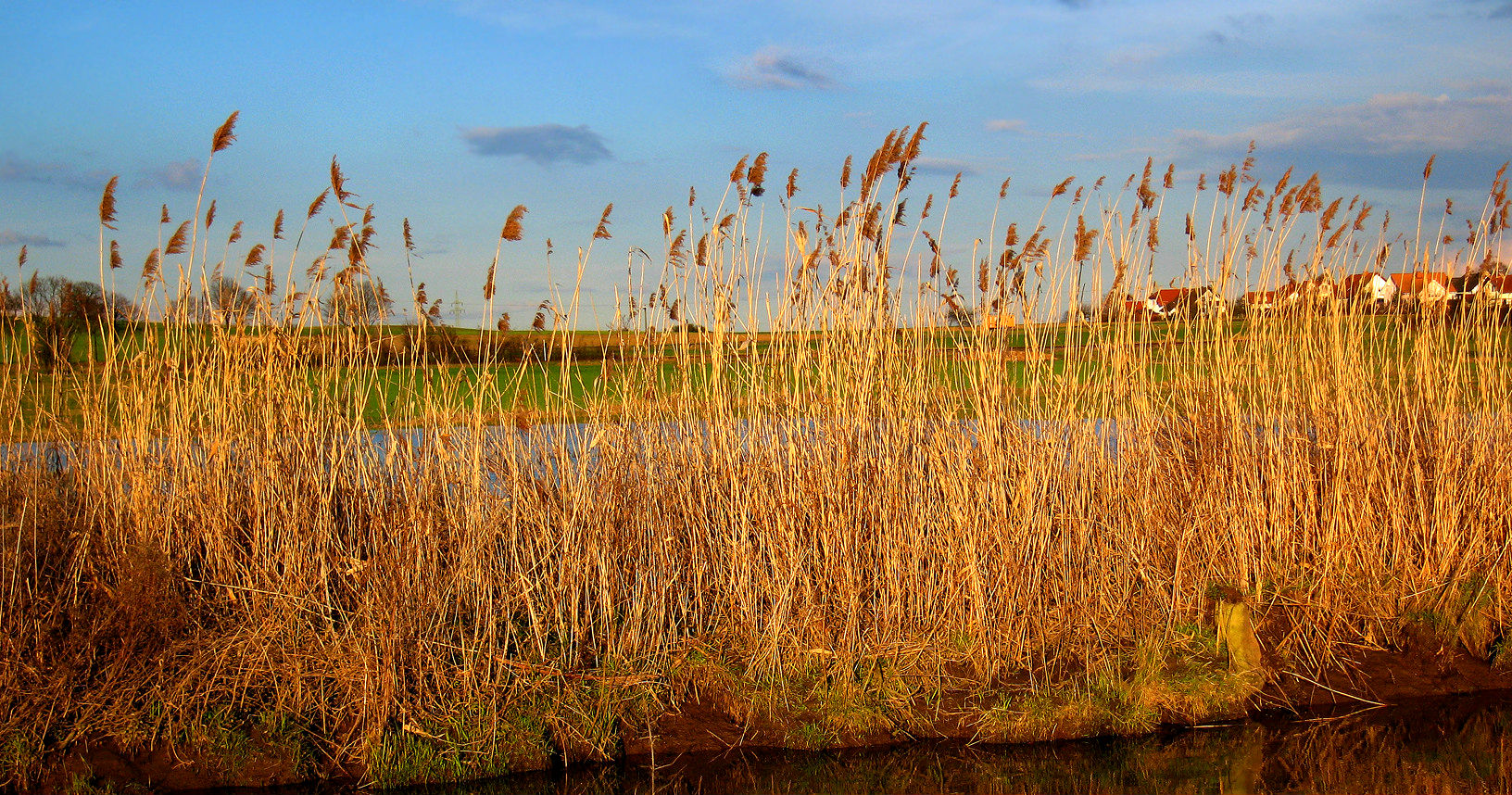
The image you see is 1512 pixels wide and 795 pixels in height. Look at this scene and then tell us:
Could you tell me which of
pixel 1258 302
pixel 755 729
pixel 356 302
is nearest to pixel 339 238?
pixel 356 302

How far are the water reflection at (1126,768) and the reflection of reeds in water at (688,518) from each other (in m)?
0.24

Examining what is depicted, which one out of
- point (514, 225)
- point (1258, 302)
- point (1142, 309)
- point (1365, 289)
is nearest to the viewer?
point (514, 225)

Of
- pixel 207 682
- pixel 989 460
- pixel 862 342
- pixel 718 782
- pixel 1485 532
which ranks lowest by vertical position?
pixel 718 782

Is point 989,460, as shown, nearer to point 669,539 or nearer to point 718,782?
point 669,539

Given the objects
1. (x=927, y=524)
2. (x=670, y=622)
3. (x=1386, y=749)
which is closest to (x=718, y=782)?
(x=670, y=622)

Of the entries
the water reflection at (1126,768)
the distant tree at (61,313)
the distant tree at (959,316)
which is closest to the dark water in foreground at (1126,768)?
the water reflection at (1126,768)

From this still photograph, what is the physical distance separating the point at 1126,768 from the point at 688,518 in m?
1.63

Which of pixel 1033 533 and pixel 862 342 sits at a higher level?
pixel 862 342

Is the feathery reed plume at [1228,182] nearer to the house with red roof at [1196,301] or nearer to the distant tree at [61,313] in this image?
the house with red roof at [1196,301]

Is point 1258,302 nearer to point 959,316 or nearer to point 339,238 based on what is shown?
point 959,316

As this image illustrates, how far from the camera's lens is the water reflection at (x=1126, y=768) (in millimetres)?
3260

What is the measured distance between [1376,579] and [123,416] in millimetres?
4608

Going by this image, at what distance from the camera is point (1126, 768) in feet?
11.1

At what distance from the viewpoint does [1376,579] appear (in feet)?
13.4
